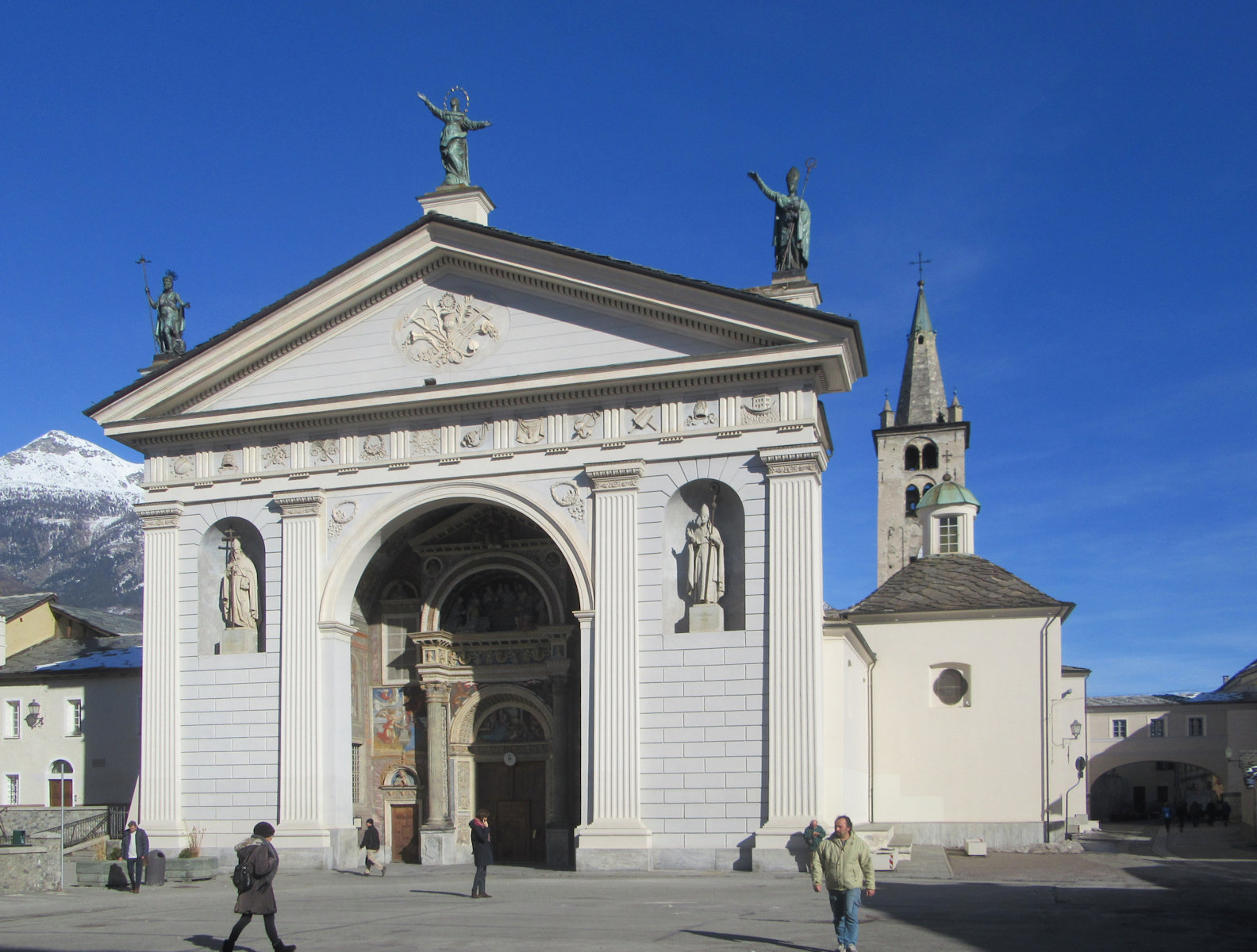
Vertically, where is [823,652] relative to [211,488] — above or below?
below

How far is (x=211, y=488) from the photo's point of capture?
1086 inches

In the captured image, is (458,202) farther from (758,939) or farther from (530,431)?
(758,939)

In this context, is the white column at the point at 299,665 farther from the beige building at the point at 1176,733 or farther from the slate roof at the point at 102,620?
the beige building at the point at 1176,733

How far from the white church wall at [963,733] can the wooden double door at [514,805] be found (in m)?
9.00

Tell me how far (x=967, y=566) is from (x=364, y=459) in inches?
730

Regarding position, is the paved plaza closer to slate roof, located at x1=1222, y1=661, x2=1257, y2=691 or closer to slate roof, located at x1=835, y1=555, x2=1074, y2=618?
slate roof, located at x1=835, y1=555, x2=1074, y2=618

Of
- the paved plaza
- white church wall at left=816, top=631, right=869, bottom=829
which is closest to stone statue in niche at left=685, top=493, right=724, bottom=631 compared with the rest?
white church wall at left=816, top=631, right=869, bottom=829

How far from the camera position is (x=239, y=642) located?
2703cm

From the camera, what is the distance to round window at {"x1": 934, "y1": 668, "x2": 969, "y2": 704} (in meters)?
32.2

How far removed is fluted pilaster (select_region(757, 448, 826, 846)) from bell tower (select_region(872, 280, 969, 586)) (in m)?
42.4

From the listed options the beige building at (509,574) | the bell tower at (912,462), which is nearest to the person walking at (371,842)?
the beige building at (509,574)

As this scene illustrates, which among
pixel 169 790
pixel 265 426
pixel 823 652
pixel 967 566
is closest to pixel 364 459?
pixel 265 426

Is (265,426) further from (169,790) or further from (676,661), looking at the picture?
(676,661)

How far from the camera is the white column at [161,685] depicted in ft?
86.8
